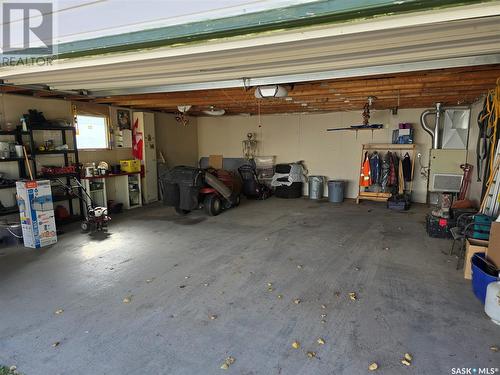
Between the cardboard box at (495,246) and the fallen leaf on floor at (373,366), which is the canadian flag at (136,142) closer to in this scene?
the fallen leaf on floor at (373,366)

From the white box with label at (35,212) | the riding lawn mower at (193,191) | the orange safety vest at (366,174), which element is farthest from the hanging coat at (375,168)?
the white box with label at (35,212)

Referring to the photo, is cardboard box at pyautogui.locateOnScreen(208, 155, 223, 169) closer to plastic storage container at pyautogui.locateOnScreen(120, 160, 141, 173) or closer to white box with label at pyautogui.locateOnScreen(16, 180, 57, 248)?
plastic storage container at pyautogui.locateOnScreen(120, 160, 141, 173)

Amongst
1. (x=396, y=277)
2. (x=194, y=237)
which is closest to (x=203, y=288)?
(x=194, y=237)

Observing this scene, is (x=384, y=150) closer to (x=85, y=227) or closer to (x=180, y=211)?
(x=180, y=211)

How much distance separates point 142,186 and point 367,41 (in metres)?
6.03

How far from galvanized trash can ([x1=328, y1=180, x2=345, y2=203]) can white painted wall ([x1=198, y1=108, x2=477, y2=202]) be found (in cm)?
63

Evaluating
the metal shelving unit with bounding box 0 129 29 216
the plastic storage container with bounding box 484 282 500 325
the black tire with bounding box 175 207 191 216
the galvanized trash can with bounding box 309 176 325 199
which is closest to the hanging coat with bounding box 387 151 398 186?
the galvanized trash can with bounding box 309 176 325 199

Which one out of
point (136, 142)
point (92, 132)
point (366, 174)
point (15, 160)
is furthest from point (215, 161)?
point (15, 160)

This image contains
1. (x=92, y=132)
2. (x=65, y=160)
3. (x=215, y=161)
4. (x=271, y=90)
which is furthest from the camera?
(x=215, y=161)

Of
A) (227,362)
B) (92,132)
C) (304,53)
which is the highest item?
(304,53)

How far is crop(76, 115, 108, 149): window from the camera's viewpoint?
587cm

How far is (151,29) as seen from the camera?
155 cm

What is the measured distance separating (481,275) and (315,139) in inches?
228

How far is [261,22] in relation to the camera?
1.36 m
